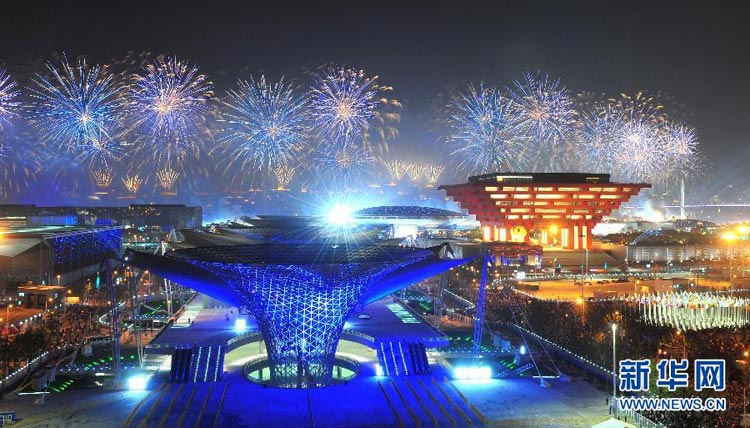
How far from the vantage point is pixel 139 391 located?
29672 mm

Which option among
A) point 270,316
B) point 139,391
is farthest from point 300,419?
point 139,391

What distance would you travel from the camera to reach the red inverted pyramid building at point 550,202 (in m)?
85.1

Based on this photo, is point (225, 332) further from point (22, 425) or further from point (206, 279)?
point (22, 425)

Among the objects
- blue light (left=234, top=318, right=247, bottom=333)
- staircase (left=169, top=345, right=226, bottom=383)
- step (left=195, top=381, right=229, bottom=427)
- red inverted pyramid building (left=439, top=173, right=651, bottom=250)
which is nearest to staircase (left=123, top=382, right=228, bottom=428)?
step (left=195, top=381, right=229, bottom=427)

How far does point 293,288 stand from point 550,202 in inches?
2449

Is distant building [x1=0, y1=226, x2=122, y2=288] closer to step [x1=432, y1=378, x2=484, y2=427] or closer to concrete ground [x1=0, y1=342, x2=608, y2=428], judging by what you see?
concrete ground [x1=0, y1=342, x2=608, y2=428]

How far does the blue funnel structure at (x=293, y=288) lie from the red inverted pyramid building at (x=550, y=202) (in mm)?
55333

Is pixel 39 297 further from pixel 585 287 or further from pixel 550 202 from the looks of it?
pixel 550 202

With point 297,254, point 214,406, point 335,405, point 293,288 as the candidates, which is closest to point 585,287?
point 297,254

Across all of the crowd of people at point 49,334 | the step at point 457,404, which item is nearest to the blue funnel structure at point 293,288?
the step at point 457,404

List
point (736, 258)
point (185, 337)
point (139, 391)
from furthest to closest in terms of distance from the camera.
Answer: point (736, 258), point (185, 337), point (139, 391)

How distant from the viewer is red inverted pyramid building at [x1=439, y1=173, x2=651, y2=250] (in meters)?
85.1

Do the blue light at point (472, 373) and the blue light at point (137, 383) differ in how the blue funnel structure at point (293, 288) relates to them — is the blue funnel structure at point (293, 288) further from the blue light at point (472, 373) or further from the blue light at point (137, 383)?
the blue light at point (472, 373)

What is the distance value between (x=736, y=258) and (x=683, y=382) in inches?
2592
